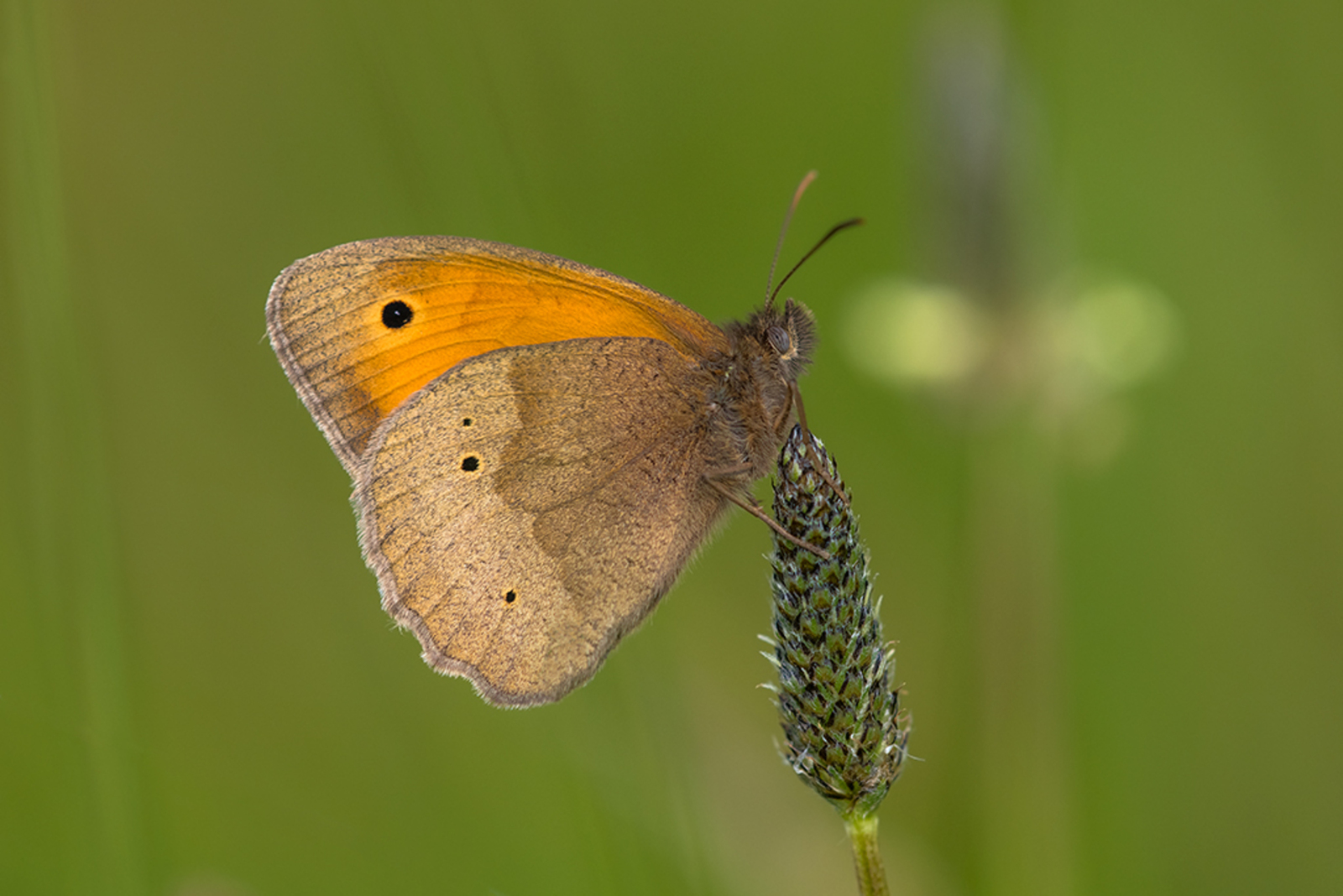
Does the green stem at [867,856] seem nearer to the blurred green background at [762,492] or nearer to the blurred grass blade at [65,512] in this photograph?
the blurred green background at [762,492]

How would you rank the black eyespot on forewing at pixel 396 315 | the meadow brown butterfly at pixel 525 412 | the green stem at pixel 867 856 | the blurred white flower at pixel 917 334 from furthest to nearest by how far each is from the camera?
1. the blurred white flower at pixel 917 334
2. the black eyespot on forewing at pixel 396 315
3. the meadow brown butterfly at pixel 525 412
4. the green stem at pixel 867 856

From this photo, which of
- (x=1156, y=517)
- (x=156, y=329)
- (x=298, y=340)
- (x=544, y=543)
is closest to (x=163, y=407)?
(x=156, y=329)

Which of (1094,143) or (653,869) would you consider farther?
(1094,143)

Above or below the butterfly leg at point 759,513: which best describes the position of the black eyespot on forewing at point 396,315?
above

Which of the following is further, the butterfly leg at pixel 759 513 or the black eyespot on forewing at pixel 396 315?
the black eyespot on forewing at pixel 396 315

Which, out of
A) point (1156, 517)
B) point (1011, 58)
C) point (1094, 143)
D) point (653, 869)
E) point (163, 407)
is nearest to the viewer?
point (653, 869)

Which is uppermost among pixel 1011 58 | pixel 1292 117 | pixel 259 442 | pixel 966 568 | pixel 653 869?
pixel 1011 58

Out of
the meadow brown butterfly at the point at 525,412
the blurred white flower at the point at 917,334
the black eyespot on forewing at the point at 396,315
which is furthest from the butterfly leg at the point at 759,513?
the blurred white flower at the point at 917,334

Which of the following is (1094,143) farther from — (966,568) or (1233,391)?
(966,568)
